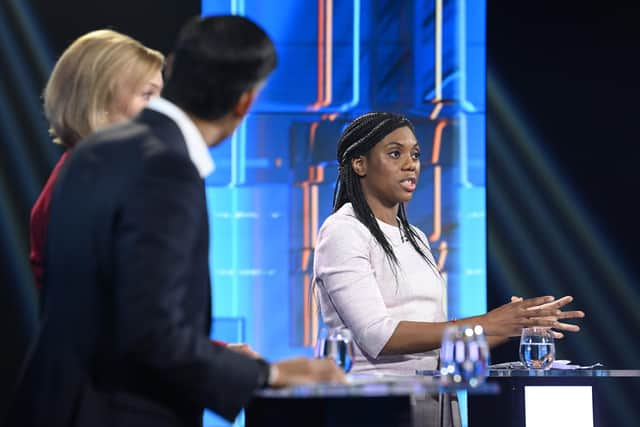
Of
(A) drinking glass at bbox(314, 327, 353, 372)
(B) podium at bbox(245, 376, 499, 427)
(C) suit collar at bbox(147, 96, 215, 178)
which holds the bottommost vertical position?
(B) podium at bbox(245, 376, 499, 427)

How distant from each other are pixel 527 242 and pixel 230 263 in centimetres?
149

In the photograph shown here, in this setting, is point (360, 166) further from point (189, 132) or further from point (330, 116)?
point (330, 116)

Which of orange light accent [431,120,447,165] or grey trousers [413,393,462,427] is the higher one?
orange light accent [431,120,447,165]

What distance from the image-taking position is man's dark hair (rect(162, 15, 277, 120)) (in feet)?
5.36

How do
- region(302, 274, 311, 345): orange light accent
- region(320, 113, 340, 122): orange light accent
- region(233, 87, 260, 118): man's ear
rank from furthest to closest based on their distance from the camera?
region(320, 113, 340, 122): orange light accent < region(302, 274, 311, 345): orange light accent < region(233, 87, 260, 118): man's ear

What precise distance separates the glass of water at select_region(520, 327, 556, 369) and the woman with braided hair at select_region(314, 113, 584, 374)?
0.17 feet

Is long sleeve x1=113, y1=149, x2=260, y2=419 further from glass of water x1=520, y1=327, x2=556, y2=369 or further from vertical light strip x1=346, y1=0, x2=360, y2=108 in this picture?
vertical light strip x1=346, y1=0, x2=360, y2=108

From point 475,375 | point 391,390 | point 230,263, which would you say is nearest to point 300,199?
point 230,263

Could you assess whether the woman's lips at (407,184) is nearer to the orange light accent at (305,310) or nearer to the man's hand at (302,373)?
the man's hand at (302,373)

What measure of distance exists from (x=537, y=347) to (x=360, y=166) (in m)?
0.75

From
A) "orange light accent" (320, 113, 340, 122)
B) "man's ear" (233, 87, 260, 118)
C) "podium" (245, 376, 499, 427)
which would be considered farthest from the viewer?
"orange light accent" (320, 113, 340, 122)

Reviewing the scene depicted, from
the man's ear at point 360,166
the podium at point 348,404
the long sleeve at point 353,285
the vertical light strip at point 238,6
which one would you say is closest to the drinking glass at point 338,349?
the podium at point 348,404

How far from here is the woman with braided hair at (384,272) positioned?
265 cm

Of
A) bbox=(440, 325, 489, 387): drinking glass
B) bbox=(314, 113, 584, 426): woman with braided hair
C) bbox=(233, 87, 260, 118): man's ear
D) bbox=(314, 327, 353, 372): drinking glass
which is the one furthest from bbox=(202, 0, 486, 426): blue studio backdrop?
bbox=(233, 87, 260, 118): man's ear
